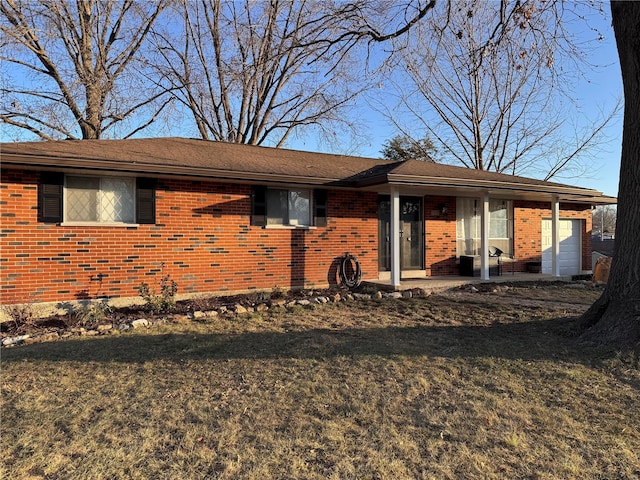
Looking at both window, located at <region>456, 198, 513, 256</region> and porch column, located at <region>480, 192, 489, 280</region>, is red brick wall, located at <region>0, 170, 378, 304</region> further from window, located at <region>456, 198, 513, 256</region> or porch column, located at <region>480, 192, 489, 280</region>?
window, located at <region>456, 198, 513, 256</region>

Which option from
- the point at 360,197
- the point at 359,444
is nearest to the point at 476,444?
the point at 359,444

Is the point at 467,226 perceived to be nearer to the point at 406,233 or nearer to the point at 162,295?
the point at 406,233

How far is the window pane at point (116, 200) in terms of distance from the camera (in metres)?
7.88

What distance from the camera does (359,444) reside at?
294cm

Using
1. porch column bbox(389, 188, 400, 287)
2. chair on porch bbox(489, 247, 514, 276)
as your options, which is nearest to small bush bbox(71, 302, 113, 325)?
porch column bbox(389, 188, 400, 287)

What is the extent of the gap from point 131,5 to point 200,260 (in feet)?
45.5

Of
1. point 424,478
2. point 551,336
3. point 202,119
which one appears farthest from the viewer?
point 202,119

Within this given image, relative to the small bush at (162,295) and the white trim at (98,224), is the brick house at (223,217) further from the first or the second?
the small bush at (162,295)

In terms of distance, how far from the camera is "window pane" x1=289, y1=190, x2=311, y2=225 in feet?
Result: 31.9

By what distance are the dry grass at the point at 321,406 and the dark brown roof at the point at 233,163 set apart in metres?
3.15

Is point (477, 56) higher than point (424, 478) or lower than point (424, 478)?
higher

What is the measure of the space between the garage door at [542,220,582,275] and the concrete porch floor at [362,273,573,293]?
122 centimetres

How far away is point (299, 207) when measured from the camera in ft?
32.2

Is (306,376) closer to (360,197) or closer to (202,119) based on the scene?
(360,197)
